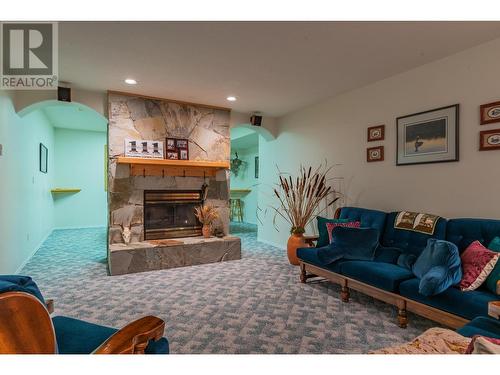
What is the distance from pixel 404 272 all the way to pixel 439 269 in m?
0.38

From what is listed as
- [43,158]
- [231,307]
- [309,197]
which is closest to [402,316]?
[231,307]

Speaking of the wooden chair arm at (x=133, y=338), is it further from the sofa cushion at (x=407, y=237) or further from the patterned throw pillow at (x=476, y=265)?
the sofa cushion at (x=407, y=237)

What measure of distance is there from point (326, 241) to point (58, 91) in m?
3.92

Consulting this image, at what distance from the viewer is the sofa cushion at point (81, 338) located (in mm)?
1316

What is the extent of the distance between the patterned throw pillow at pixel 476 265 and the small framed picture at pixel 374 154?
5.18 ft

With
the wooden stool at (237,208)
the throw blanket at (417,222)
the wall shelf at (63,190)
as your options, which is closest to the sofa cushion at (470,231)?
the throw blanket at (417,222)

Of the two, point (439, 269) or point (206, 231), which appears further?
point (206, 231)

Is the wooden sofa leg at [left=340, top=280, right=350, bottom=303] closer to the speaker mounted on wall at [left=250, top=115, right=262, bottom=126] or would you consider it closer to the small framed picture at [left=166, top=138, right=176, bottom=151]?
the small framed picture at [left=166, top=138, right=176, bottom=151]

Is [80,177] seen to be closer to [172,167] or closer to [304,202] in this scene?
[172,167]

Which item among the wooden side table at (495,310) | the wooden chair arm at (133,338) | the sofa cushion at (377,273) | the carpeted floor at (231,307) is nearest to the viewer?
the wooden chair arm at (133,338)

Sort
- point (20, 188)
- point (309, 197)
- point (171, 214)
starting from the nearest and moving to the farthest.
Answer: point (20, 188), point (309, 197), point (171, 214)

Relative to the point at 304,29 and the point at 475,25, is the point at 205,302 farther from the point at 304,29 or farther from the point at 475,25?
the point at 475,25

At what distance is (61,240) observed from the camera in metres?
6.03

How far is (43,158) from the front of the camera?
579cm
